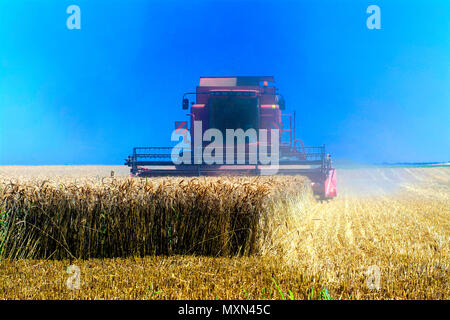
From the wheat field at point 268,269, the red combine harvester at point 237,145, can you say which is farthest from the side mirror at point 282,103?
the wheat field at point 268,269

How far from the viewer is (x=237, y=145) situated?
36.3 ft

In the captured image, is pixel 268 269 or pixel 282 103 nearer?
pixel 268 269

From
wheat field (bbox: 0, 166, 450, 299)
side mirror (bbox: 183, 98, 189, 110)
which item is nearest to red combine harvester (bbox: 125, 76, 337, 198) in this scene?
side mirror (bbox: 183, 98, 189, 110)

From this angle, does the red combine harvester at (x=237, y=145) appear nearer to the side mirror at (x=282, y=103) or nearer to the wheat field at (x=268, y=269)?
the side mirror at (x=282, y=103)

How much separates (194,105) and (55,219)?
25.7ft

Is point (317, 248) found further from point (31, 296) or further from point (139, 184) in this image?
point (31, 296)

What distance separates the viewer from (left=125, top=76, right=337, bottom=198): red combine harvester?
35.7 ft

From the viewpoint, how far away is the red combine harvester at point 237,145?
35.7 ft

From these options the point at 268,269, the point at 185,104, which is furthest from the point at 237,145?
the point at 268,269

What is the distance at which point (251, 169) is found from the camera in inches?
425

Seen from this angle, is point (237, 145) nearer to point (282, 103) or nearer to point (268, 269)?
point (282, 103)

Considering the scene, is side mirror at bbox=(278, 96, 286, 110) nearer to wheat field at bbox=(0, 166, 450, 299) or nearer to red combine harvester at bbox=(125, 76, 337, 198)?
red combine harvester at bbox=(125, 76, 337, 198)
